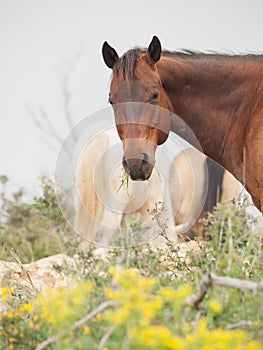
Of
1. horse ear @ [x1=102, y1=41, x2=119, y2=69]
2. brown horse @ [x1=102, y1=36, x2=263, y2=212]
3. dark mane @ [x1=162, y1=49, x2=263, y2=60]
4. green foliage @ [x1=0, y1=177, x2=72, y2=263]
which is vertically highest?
dark mane @ [x1=162, y1=49, x2=263, y2=60]

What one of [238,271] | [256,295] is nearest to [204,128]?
[238,271]

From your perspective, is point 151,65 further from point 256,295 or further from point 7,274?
point 256,295

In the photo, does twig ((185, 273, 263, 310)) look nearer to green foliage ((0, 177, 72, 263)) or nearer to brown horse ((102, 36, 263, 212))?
brown horse ((102, 36, 263, 212))

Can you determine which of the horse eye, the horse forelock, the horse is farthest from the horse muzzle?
the horse

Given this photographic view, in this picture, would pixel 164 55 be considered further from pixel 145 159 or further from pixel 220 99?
pixel 145 159

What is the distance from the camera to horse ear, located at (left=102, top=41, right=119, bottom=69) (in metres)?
5.14

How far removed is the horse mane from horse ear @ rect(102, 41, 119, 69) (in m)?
0.16

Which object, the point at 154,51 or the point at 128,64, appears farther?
the point at 154,51

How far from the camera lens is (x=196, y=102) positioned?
532 cm

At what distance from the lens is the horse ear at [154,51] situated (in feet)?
16.7

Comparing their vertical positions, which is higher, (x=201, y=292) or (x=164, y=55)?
(x=164, y=55)

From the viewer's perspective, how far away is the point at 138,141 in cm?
472

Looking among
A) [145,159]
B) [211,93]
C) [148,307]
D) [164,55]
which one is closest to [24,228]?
[164,55]

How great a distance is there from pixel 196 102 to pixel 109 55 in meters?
0.82
